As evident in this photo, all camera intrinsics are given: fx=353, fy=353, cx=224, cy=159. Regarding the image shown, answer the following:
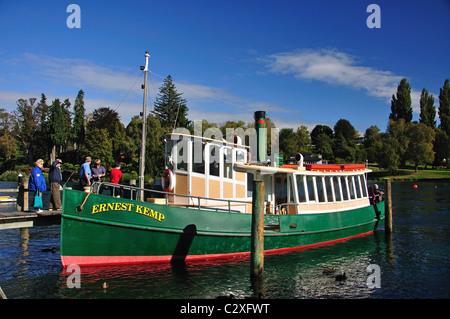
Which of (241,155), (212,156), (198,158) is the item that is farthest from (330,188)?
(198,158)

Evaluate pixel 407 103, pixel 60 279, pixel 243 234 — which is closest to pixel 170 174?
pixel 243 234

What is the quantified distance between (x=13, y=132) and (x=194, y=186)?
79.7 meters

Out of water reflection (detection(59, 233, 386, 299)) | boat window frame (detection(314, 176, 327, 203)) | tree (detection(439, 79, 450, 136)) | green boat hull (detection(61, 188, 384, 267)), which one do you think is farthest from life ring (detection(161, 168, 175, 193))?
tree (detection(439, 79, 450, 136))

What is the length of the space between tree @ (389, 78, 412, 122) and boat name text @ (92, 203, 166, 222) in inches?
3605

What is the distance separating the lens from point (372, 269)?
13117 millimetres

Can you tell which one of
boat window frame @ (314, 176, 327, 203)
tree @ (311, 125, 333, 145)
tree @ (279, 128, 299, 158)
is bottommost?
boat window frame @ (314, 176, 327, 203)

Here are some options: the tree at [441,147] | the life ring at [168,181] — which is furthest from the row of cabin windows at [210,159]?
the tree at [441,147]

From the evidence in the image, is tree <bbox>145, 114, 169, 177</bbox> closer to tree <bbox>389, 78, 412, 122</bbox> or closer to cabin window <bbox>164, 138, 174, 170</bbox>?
cabin window <bbox>164, 138, 174, 170</bbox>

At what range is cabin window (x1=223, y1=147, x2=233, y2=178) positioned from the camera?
14133 millimetres

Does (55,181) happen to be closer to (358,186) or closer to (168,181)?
(168,181)

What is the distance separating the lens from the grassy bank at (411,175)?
65044mm

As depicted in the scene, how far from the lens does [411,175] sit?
225ft

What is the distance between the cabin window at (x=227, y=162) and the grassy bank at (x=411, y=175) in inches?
2275
